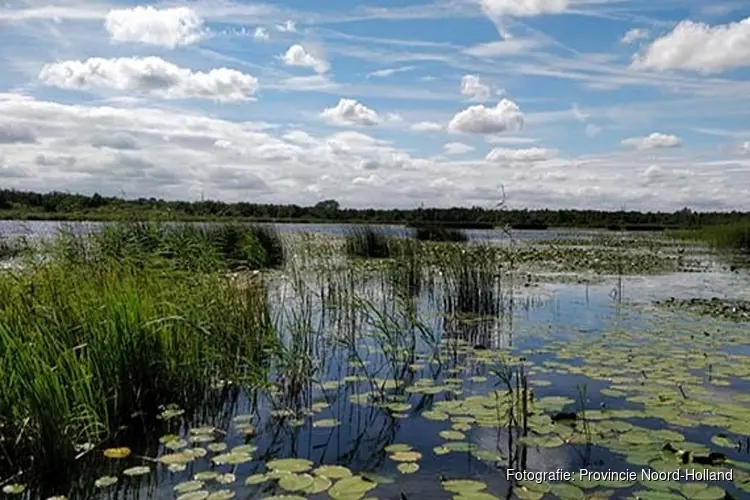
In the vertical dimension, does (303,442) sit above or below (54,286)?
below

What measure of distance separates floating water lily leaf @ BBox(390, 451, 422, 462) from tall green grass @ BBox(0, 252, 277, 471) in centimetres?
161

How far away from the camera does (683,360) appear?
7629mm

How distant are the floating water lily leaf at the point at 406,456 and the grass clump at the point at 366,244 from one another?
1583 centimetres

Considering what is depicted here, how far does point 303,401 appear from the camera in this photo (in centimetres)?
610

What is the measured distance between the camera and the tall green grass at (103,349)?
13.9ft

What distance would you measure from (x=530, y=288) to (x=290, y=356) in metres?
9.81

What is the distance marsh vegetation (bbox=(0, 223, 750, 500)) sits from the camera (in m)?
4.21

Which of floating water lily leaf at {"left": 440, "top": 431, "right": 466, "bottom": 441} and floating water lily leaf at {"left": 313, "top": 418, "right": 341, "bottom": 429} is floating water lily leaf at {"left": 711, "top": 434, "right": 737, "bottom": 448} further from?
floating water lily leaf at {"left": 313, "top": 418, "right": 341, "bottom": 429}

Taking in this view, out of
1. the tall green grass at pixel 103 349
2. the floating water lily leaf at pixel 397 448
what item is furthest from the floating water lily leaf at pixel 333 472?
the tall green grass at pixel 103 349

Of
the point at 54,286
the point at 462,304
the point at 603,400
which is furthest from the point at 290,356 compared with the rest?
the point at 462,304

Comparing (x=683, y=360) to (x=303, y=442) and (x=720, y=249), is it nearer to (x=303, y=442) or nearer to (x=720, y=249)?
(x=303, y=442)

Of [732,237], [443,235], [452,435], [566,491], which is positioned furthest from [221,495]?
[732,237]

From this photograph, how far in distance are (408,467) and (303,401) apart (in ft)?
5.94

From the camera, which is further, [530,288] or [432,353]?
[530,288]
